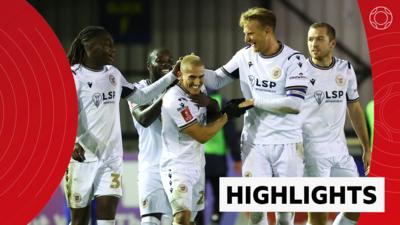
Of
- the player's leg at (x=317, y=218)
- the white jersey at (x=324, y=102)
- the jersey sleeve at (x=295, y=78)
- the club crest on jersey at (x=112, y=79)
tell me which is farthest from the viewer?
the player's leg at (x=317, y=218)

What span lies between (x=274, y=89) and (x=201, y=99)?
47cm

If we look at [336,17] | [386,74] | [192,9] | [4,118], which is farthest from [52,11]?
[386,74]

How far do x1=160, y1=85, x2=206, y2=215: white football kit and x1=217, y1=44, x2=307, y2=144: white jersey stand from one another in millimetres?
334

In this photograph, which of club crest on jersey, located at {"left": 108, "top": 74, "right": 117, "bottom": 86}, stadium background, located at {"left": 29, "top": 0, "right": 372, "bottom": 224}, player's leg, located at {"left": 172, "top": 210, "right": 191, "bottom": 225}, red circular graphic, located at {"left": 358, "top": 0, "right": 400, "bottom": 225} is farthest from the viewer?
stadium background, located at {"left": 29, "top": 0, "right": 372, "bottom": 224}

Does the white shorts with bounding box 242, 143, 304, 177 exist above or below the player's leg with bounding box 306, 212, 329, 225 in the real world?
above

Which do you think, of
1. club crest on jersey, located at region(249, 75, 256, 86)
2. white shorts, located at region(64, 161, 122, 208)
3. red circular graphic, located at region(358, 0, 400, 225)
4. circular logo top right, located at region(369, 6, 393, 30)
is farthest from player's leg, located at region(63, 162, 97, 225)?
circular logo top right, located at region(369, 6, 393, 30)

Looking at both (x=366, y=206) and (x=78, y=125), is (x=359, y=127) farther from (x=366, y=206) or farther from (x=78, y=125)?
(x=78, y=125)

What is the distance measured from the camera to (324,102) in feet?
25.5

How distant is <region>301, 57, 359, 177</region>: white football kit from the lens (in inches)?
305

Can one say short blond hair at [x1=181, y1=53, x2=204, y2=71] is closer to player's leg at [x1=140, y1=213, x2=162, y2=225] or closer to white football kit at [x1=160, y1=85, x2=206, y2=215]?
white football kit at [x1=160, y1=85, x2=206, y2=215]

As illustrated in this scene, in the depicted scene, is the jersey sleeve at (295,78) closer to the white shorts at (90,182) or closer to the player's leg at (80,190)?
the white shorts at (90,182)

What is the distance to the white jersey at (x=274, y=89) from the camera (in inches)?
288

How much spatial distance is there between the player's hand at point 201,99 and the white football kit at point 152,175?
383 millimetres

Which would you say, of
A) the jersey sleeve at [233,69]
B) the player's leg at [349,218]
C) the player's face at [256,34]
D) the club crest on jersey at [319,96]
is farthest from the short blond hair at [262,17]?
the player's leg at [349,218]
